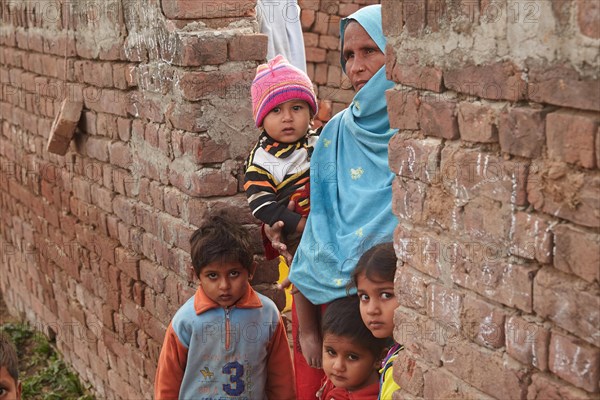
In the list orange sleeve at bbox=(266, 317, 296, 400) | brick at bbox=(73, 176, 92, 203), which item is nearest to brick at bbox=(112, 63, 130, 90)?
brick at bbox=(73, 176, 92, 203)

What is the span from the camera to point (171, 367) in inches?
140

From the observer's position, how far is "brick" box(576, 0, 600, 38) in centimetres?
174

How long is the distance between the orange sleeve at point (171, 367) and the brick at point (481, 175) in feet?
5.65

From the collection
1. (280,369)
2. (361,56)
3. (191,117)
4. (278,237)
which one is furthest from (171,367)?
(361,56)

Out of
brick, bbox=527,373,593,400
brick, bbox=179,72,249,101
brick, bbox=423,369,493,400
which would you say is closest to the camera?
brick, bbox=527,373,593,400

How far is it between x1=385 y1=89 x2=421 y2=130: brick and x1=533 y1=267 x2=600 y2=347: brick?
597 millimetres

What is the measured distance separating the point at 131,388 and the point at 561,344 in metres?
3.48

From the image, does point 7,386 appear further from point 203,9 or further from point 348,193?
point 203,9

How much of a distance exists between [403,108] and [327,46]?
616 cm

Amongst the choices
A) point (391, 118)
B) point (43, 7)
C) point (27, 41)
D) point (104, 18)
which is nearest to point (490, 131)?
point (391, 118)

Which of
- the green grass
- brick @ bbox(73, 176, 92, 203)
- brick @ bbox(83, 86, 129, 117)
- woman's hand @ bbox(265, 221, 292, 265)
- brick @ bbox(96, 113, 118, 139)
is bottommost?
the green grass

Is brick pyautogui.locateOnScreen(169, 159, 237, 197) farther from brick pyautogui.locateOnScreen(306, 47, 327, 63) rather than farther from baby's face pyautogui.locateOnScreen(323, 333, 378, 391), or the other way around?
brick pyautogui.locateOnScreen(306, 47, 327, 63)

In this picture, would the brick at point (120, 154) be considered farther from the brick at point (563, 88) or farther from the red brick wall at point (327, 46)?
the red brick wall at point (327, 46)

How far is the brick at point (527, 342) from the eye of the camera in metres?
1.95
